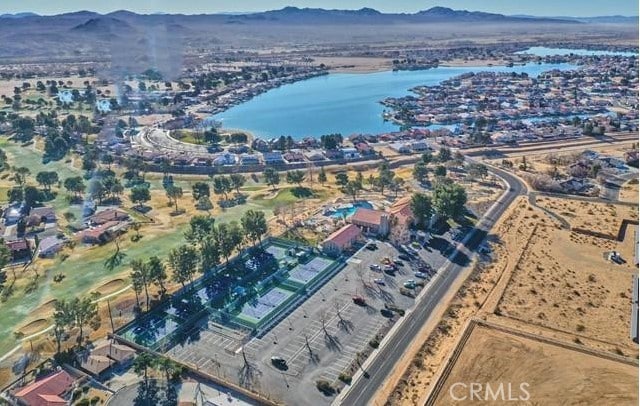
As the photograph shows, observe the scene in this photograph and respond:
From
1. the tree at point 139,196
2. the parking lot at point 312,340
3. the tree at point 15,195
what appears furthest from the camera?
the tree at point 15,195

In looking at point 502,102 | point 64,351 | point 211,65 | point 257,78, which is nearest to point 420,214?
point 64,351

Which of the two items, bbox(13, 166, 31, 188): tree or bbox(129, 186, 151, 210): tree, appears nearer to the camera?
bbox(129, 186, 151, 210): tree

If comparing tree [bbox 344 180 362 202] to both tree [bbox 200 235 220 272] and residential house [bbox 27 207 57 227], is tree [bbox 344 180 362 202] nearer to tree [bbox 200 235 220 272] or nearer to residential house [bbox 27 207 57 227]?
tree [bbox 200 235 220 272]

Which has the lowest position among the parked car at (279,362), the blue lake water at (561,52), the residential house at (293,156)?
the parked car at (279,362)

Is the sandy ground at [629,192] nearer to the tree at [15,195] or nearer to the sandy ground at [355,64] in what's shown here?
the tree at [15,195]

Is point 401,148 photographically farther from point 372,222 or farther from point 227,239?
point 227,239

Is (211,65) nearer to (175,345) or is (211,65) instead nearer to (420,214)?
(420,214)

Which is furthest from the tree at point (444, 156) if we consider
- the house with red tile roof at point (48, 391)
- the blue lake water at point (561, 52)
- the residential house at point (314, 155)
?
the blue lake water at point (561, 52)

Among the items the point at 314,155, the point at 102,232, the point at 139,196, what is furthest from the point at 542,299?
the point at 314,155

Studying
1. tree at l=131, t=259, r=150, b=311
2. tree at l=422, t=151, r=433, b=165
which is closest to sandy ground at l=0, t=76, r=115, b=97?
tree at l=422, t=151, r=433, b=165
